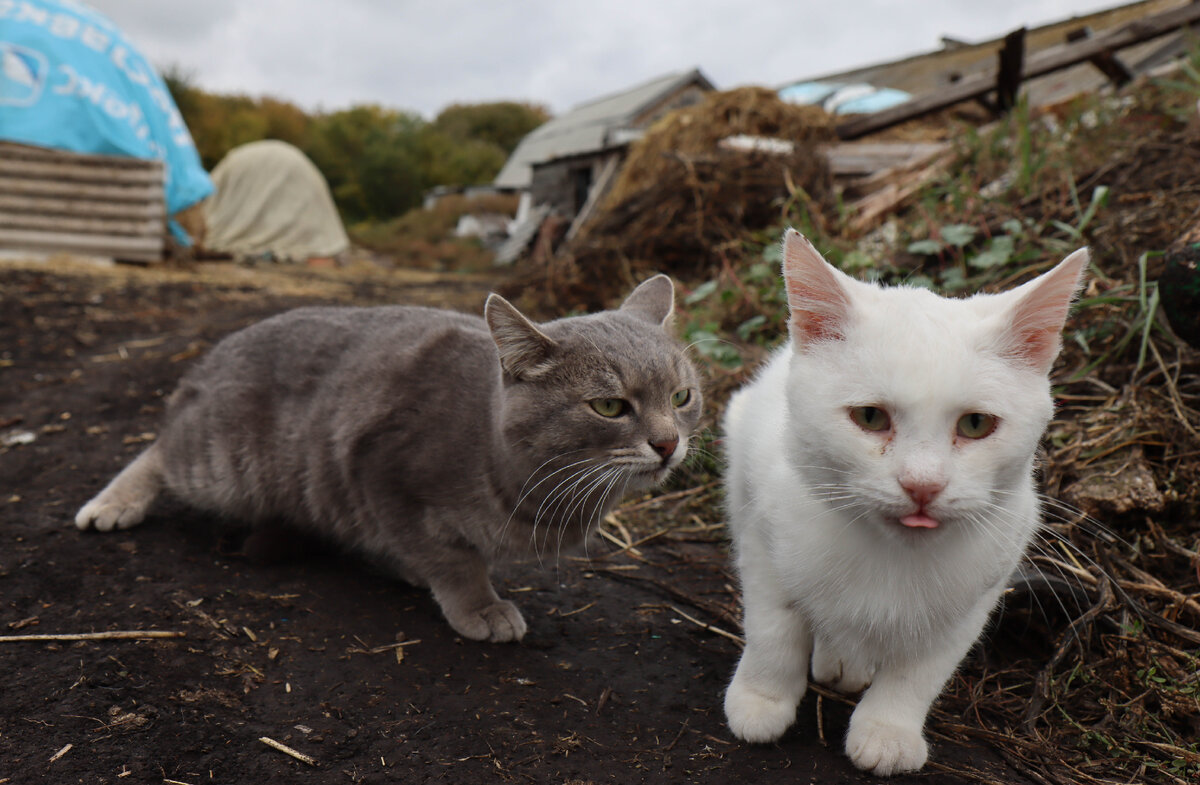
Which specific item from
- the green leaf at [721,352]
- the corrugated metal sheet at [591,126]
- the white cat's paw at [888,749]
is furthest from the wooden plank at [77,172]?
the white cat's paw at [888,749]

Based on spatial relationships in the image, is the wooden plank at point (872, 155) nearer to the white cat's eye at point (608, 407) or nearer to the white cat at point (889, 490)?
the white cat's eye at point (608, 407)

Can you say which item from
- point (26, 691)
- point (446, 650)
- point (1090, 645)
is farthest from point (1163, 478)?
point (26, 691)

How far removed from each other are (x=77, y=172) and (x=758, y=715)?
961 centimetres

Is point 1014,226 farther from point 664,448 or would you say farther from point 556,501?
point 556,501

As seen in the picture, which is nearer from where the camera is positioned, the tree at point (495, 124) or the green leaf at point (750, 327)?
the green leaf at point (750, 327)

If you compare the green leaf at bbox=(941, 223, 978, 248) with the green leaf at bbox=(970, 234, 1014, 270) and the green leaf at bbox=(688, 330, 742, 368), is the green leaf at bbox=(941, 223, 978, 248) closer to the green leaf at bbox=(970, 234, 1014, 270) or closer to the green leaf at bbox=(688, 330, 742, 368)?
the green leaf at bbox=(970, 234, 1014, 270)

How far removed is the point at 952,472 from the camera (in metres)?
1.39

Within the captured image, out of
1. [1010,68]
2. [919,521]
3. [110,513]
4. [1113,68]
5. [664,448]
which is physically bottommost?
[110,513]

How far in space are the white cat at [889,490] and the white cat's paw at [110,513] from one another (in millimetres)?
2138

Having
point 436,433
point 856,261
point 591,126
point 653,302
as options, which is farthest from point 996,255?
point 591,126

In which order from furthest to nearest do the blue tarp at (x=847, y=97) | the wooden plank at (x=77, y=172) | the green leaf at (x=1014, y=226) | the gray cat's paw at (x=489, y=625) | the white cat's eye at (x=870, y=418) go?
the blue tarp at (x=847, y=97)
the wooden plank at (x=77, y=172)
the green leaf at (x=1014, y=226)
the gray cat's paw at (x=489, y=625)
the white cat's eye at (x=870, y=418)

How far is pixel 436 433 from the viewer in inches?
90.4

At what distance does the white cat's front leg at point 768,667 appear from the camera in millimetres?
1771

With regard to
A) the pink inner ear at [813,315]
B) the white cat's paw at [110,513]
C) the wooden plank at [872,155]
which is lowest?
the white cat's paw at [110,513]
